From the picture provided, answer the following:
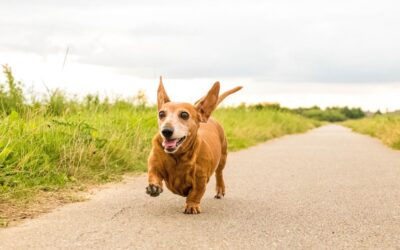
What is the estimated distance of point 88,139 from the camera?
24.0 feet

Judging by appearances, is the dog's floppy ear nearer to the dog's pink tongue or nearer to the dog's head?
the dog's head

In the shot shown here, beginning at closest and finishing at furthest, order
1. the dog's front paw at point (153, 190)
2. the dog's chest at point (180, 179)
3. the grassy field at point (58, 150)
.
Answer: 1. the dog's front paw at point (153, 190)
2. the dog's chest at point (180, 179)
3. the grassy field at point (58, 150)

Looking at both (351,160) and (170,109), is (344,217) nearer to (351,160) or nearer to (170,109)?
(170,109)

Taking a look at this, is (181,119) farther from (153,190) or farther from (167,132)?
(153,190)

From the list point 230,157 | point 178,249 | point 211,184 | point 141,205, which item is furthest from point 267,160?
point 178,249

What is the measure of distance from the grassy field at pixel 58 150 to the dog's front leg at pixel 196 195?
127cm

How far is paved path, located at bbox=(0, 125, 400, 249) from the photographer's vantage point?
3658 mm

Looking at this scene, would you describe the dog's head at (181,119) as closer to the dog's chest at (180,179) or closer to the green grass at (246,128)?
the dog's chest at (180,179)

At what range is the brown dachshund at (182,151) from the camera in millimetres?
4188

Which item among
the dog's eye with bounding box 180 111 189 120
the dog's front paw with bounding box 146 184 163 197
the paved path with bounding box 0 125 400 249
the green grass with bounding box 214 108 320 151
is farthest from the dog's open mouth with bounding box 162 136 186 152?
the green grass with bounding box 214 108 320 151

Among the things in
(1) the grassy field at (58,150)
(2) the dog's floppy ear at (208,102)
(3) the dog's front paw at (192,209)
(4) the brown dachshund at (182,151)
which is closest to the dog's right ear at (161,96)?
(4) the brown dachshund at (182,151)

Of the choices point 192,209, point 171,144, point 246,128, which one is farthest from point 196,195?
point 246,128

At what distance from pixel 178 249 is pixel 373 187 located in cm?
365

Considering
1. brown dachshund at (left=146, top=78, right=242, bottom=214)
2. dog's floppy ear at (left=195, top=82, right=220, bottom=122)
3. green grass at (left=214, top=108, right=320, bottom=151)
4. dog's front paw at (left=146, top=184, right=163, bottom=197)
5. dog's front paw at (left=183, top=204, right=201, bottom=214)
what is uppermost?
dog's floppy ear at (left=195, top=82, right=220, bottom=122)
